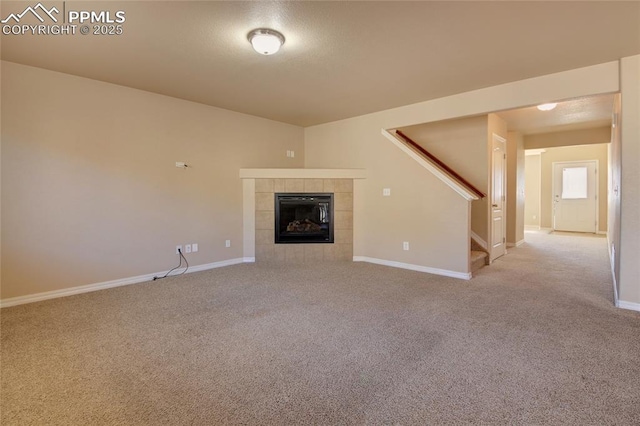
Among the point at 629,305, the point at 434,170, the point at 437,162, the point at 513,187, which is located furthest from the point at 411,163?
the point at 513,187

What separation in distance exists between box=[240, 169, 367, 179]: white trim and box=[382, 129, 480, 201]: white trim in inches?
28.8

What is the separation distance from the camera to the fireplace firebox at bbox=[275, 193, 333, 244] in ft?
16.8

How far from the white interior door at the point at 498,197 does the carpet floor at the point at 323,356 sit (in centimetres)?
168

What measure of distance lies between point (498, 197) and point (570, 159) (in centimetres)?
578

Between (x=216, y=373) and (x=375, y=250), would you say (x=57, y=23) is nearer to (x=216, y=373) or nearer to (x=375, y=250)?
(x=216, y=373)

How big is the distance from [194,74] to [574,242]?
8.67 meters

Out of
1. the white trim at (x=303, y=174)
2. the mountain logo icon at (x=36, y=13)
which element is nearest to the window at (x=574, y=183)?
the white trim at (x=303, y=174)

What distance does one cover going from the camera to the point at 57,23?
7.96 feet

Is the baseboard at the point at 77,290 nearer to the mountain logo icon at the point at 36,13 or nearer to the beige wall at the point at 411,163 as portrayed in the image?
the mountain logo icon at the point at 36,13

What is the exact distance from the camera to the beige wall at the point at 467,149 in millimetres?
4875

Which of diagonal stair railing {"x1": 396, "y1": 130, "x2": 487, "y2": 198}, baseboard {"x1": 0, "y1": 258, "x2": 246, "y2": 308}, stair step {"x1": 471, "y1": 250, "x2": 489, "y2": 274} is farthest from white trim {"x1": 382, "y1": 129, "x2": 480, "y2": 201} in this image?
baseboard {"x1": 0, "y1": 258, "x2": 246, "y2": 308}

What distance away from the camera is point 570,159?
29.7ft

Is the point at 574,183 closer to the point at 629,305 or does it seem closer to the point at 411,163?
the point at 411,163

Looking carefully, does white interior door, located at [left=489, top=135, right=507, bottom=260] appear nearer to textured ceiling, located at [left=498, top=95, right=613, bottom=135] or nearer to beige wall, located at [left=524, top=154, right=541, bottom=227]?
textured ceiling, located at [left=498, top=95, right=613, bottom=135]
